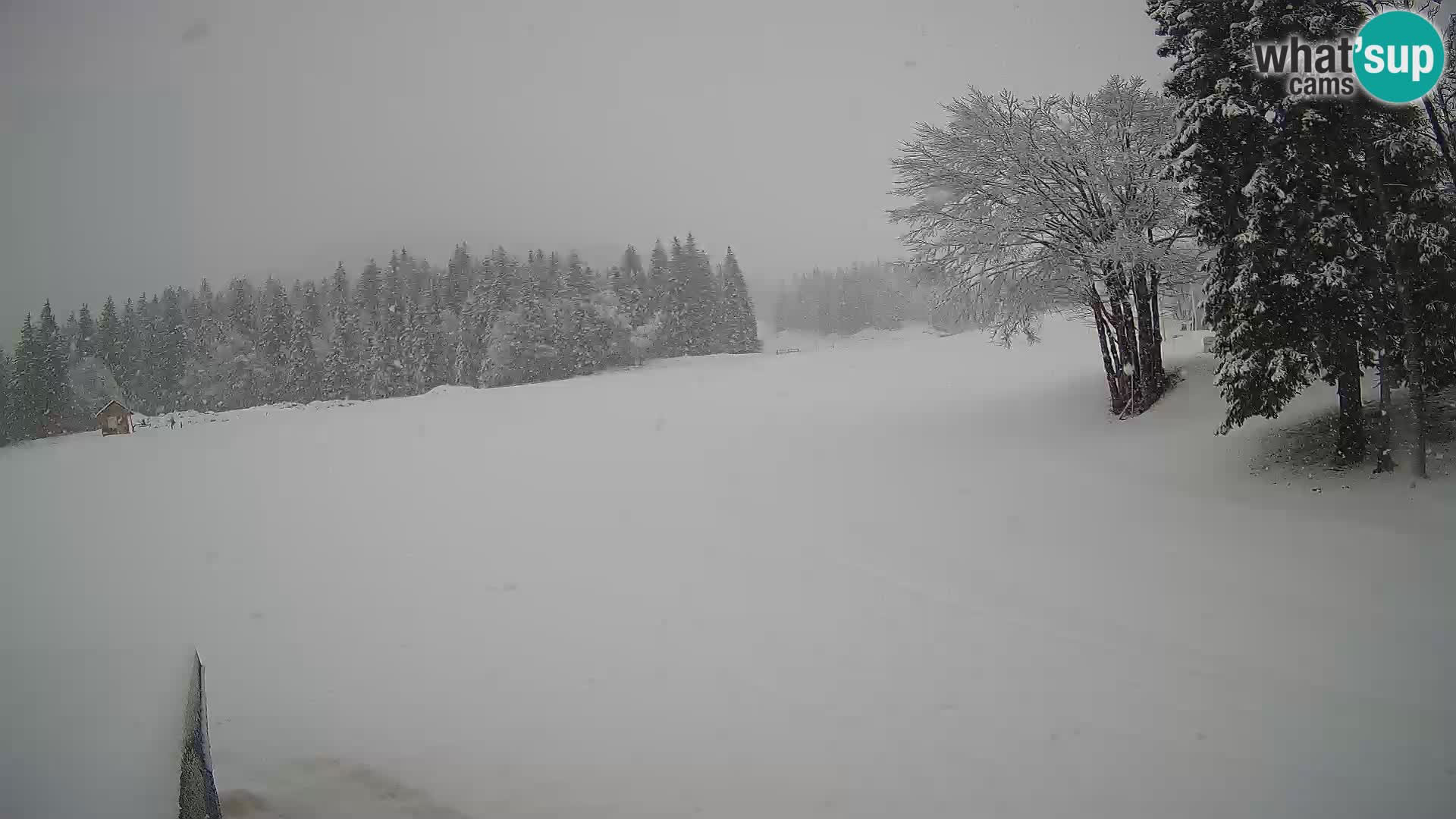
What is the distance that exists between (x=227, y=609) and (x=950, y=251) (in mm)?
14273

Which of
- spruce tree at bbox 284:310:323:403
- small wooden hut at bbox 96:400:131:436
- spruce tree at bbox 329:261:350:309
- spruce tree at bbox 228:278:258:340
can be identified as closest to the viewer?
small wooden hut at bbox 96:400:131:436

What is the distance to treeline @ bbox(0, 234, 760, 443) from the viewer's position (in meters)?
34.0

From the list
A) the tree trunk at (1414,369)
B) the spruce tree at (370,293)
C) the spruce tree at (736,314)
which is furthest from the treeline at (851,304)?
the tree trunk at (1414,369)

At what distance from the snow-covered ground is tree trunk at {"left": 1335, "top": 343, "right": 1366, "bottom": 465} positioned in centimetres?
57

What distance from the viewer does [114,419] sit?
14.9 meters

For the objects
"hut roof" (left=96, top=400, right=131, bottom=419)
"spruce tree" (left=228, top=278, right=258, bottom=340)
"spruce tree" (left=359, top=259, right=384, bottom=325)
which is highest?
"spruce tree" (left=359, top=259, right=384, bottom=325)

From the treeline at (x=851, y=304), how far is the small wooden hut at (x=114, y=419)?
220 feet

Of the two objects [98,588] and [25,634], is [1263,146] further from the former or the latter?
[98,588]

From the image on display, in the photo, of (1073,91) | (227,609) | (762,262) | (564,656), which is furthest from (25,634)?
(762,262)

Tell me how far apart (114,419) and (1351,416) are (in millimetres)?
25280

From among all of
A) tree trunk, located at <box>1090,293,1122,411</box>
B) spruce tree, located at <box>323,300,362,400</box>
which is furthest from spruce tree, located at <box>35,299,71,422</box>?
spruce tree, located at <box>323,300,362,400</box>

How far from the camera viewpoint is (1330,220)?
7395 millimetres

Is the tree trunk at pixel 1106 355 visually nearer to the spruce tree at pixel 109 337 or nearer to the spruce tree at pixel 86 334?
the spruce tree at pixel 86 334

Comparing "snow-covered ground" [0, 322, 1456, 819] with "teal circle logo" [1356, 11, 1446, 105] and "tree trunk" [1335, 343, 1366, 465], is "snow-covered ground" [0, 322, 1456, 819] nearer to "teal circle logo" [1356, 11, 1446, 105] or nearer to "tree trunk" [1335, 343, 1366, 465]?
"tree trunk" [1335, 343, 1366, 465]
